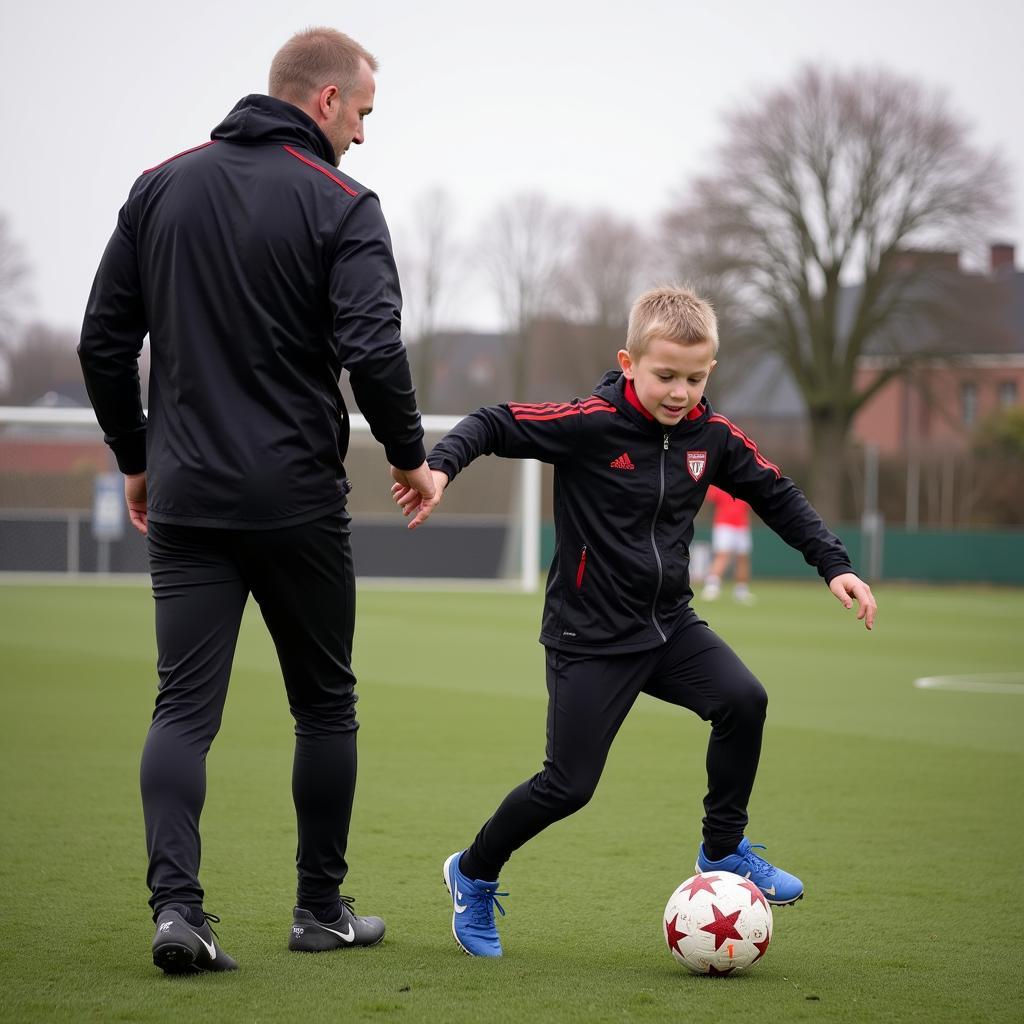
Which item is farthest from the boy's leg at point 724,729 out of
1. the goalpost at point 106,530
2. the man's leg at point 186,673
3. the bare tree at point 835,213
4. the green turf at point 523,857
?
the bare tree at point 835,213

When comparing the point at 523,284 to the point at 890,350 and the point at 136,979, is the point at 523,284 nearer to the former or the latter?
the point at 890,350

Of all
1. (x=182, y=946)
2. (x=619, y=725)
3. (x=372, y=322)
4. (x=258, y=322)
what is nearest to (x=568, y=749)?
(x=619, y=725)

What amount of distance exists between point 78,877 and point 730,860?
2.14 metres

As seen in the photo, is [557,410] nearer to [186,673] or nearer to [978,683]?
[186,673]

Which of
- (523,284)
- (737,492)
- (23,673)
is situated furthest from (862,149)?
(737,492)

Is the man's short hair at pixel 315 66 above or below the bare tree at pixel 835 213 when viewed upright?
below

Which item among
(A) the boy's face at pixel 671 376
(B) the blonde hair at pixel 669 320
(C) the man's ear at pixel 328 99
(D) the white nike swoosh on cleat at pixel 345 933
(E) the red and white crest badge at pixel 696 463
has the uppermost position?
(C) the man's ear at pixel 328 99

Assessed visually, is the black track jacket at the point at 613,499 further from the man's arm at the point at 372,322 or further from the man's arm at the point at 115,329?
the man's arm at the point at 115,329

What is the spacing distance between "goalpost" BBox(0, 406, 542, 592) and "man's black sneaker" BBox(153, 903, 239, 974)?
2300 cm

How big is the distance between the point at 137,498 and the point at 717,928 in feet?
6.47

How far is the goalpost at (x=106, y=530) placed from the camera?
28031mm

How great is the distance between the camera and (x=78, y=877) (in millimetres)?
4934

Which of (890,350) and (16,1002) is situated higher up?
(890,350)

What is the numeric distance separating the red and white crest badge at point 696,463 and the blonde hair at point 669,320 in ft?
1.05
